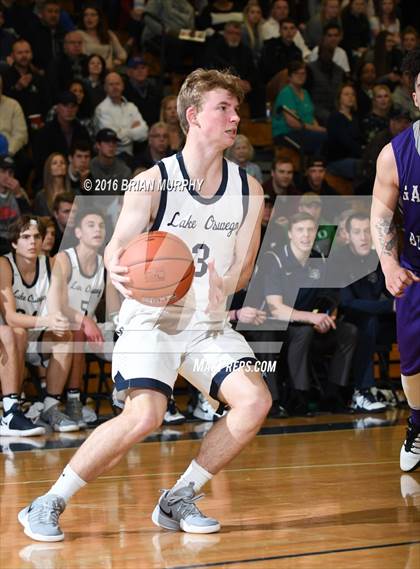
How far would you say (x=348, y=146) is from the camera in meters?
11.1

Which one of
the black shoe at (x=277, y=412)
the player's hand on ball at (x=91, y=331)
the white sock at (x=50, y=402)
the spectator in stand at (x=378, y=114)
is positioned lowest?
the black shoe at (x=277, y=412)

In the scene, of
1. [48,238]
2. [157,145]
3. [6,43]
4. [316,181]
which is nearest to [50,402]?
[48,238]

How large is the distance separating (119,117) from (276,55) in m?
2.78

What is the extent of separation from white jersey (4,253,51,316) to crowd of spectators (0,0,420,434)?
0.31m

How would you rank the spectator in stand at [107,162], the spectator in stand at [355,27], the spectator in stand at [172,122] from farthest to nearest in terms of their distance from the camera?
the spectator in stand at [355,27] < the spectator in stand at [172,122] < the spectator in stand at [107,162]

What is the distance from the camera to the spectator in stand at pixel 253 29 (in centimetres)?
1213

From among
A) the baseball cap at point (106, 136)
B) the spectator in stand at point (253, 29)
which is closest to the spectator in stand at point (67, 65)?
the baseball cap at point (106, 136)

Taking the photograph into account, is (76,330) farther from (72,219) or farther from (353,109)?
(353,109)

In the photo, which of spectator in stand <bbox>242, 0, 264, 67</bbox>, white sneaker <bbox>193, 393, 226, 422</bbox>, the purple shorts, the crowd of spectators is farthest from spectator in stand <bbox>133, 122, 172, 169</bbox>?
the purple shorts

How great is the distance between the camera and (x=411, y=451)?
5.78 meters

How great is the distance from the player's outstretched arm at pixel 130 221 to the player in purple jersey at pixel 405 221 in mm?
1246

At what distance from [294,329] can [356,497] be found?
2.72 m

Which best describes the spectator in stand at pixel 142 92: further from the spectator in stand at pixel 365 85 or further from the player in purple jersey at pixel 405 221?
the player in purple jersey at pixel 405 221

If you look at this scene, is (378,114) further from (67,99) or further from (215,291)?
(215,291)
